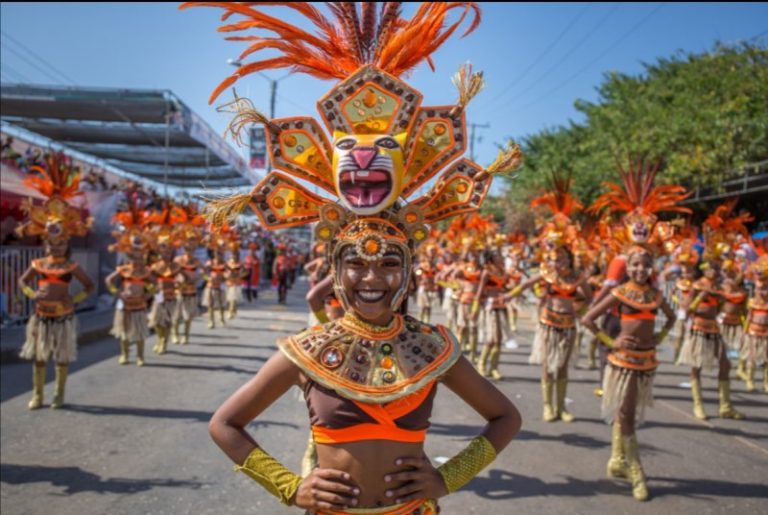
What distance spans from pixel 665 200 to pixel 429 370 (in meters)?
4.68

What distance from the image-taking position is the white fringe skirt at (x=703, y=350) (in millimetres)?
7535

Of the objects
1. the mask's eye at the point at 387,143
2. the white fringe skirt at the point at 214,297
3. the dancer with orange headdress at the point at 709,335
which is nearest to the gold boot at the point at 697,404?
the dancer with orange headdress at the point at 709,335

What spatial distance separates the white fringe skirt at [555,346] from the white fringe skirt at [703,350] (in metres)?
1.93

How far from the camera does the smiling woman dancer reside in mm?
2232

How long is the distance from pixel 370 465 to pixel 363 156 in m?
1.28

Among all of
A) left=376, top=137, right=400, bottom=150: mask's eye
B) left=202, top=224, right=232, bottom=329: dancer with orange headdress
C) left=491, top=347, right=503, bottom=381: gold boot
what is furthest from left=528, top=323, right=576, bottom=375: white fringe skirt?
left=202, top=224, right=232, bottom=329: dancer with orange headdress

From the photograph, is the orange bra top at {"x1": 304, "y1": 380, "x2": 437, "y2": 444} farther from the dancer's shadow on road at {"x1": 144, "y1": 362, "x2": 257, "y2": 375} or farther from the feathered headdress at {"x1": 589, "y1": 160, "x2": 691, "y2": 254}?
the dancer's shadow on road at {"x1": 144, "y1": 362, "x2": 257, "y2": 375}

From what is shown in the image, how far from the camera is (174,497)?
15.1ft

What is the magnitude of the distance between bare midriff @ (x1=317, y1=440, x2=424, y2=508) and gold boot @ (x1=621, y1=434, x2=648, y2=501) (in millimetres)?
3595

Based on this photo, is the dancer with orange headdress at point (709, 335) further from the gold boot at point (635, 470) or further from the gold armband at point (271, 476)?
the gold armband at point (271, 476)

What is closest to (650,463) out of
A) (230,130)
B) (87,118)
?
(230,130)

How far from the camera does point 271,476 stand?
Result: 7.38ft

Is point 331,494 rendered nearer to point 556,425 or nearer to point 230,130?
point 230,130

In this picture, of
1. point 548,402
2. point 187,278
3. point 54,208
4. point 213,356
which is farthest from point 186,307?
point 548,402
